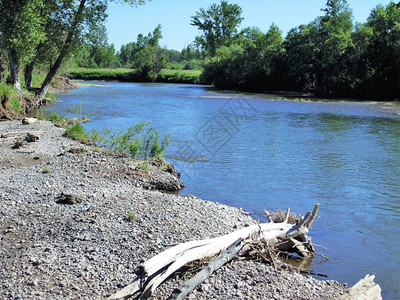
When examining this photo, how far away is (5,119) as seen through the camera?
2209 centimetres

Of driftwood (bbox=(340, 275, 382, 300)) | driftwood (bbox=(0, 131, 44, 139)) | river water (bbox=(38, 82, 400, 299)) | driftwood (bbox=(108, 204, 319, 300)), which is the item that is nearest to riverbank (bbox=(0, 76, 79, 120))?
river water (bbox=(38, 82, 400, 299))

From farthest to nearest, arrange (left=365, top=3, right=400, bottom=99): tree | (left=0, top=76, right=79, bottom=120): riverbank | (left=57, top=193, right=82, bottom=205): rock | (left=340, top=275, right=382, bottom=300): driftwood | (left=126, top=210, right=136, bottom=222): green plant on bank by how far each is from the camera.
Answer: (left=365, top=3, right=400, bottom=99): tree, (left=0, top=76, right=79, bottom=120): riverbank, (left=57, top=193, right=82, bottom=205): rock, (left=126, top=210, right=136, bottom=222): green plant on bank, (left=340, top=275, right=382, bottom=300): driftwood

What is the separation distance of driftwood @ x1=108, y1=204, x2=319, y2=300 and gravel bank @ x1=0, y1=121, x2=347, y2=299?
27 centimetres

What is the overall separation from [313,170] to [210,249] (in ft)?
34.5

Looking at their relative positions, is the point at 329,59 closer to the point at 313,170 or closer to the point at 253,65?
the point at 253,65

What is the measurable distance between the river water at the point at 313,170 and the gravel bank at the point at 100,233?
67.7 inches

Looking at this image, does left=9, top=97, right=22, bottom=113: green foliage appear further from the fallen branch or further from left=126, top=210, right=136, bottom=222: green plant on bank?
the fallen branch

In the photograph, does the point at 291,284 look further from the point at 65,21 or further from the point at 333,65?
the point at 333,65

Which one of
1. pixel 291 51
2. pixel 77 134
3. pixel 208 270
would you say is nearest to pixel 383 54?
pixel 291 51

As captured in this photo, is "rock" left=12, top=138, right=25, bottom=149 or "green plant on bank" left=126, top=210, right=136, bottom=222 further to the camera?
"rock" left=12, top=138, right=25, bottom=149

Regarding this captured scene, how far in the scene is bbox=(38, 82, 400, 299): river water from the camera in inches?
389

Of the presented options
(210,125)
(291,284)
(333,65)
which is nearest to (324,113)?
(210,125)

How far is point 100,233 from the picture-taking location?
26.8 ft

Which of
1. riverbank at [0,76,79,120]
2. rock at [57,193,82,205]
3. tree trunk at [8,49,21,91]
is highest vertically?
tree trunk at [8,49,21,91]
